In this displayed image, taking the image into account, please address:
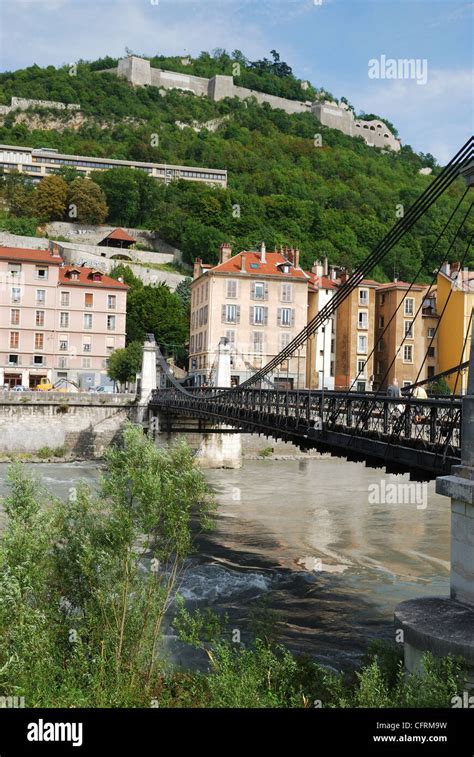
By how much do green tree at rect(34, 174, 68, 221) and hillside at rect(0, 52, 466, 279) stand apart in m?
5.57

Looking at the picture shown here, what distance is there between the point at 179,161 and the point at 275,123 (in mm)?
27819

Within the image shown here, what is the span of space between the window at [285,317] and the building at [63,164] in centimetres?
4663

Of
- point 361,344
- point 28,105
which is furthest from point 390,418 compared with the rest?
point 28,105

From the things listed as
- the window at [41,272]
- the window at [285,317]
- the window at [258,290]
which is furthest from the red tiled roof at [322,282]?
the window at [41,272]

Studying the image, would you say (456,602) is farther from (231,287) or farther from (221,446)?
(231,287)

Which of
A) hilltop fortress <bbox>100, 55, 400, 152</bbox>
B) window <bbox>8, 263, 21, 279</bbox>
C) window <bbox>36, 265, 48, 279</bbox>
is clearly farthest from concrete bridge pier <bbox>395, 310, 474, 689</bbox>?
hilltop fortress <bbox>100, 55, 400, 152</bbox>

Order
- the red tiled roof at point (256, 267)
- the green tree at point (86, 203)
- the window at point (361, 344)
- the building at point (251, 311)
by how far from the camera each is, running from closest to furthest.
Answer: the building at point (251, 311) → the red tiled roof at point (256, 267) → the window at point (361, 344) → the green tree at point (86, 203)

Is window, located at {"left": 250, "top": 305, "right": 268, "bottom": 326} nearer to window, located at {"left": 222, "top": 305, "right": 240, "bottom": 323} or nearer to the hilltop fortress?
window, located at {"left": 222, "top": 305, "right": 240, "bottom": 323}

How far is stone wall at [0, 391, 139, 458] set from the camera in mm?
33406

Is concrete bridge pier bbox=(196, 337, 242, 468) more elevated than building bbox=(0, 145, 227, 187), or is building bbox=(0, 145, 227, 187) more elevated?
building bbox=(0, 145, 227, 187)

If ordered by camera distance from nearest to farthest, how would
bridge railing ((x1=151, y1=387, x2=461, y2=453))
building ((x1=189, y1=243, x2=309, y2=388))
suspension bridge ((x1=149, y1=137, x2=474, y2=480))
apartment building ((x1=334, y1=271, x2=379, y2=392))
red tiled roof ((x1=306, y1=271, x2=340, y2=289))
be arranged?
suspension bridge ((x1=149, y1=137, x2=474, y2=480)) → bridge railing ((x1=151, y1=387, x2=461, y2=453)) → building ((x1=189, y1=243, x2=309, y2=388)) → apartment building ((x1=334, y1=271, x2=379, y2=392)) → red tiled roof ((x1=306, y1=271, x2=340, y2=289))

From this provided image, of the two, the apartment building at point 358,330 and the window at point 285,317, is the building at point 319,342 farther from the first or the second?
the window at point 285,317

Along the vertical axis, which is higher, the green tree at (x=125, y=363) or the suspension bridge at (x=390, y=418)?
the green tree at (x=125, y=363)

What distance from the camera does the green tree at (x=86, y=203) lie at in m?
72.6
